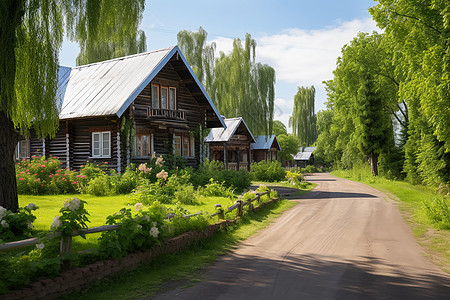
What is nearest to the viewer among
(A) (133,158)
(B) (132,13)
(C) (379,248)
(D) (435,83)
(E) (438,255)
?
(E) (438,255)

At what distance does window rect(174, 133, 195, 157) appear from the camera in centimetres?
2385

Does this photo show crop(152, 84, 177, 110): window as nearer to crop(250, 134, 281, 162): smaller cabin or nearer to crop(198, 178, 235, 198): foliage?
crop(198, 178, 235, 198): foliage

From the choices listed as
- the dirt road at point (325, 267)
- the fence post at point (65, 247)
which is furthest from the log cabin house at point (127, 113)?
the fence post at point (65, 247)

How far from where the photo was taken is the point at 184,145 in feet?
80.6

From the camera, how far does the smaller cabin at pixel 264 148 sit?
48.9 meters

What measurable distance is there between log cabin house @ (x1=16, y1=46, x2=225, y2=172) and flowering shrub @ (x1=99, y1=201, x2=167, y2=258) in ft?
37.2

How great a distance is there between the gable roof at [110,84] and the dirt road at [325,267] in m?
10.6

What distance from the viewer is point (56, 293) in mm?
5328

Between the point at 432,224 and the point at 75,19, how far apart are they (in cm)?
1188

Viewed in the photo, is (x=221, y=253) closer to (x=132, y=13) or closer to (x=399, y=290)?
(x=399, y=290)

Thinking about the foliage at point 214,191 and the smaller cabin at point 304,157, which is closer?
the foliage at point 214,191

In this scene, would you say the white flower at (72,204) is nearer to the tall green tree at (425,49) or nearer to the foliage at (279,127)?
the tall green tree at (425,49)

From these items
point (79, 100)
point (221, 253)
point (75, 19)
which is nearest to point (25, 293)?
point (221, 253)

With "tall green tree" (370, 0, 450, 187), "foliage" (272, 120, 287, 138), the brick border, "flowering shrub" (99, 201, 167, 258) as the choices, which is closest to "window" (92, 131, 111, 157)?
the brick border
